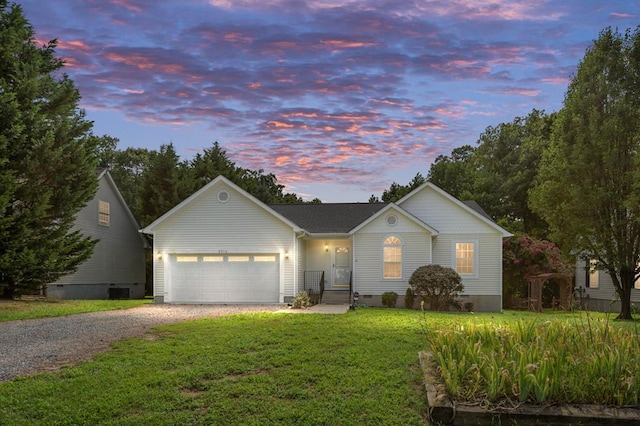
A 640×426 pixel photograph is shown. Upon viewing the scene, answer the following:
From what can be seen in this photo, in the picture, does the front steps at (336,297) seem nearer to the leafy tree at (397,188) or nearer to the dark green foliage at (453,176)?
the leafy tree at (397,188)

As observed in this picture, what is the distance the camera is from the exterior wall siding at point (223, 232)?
2348cm

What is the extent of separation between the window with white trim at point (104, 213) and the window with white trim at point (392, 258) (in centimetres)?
1619

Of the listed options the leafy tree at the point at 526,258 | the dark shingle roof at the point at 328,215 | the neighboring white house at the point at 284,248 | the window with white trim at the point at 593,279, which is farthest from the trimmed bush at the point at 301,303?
the window with white trim at the point at 593,279

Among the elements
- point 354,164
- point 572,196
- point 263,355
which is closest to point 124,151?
point 354,164

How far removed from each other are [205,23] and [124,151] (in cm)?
4611

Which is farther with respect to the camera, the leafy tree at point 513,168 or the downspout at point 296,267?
the leafy tree at point 513,168

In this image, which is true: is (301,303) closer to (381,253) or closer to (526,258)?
(381,253)

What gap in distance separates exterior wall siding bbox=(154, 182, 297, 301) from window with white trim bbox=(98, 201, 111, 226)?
749cm

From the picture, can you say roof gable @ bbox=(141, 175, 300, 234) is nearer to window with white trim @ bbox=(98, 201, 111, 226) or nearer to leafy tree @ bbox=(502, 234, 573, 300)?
window with white trim @ bbox=(98, 201, 111, 226)

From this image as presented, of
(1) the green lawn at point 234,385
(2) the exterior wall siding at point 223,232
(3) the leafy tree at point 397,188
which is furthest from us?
(3) the leafy tree at point 397,188

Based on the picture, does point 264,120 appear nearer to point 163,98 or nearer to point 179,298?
point 163,98

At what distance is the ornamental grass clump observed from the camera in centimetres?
589

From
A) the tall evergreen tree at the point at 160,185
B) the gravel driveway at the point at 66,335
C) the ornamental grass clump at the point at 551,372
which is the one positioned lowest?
the gravel driveway at the point at 66,335

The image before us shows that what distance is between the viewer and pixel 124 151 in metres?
58.8
